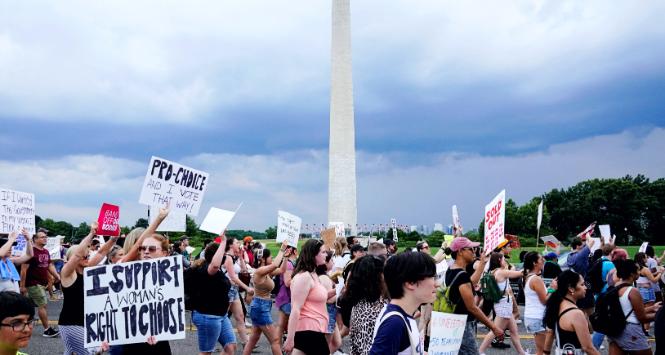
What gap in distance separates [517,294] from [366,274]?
13.6m

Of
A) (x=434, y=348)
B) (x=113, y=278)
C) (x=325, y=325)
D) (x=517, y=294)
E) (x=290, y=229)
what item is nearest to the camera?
(x=434, y=348)

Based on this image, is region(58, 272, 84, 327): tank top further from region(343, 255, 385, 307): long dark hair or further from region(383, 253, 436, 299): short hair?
region(383, 253, 436, 299): short hair

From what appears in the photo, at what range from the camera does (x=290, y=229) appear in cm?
1071

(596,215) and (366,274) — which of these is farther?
(596,215)

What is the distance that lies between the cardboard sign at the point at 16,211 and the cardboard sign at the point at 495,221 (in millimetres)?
6249

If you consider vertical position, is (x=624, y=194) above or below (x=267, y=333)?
above

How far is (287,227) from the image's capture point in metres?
10.7

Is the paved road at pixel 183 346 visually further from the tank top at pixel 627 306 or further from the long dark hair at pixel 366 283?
the long dark hair at pixel 366 283

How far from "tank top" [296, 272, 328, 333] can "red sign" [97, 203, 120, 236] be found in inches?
82.3

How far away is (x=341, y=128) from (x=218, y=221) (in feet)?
109

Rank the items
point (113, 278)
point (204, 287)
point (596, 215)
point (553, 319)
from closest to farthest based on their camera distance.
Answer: point (113, 278), point (553, 319), point (204, 287), point (596, 215)

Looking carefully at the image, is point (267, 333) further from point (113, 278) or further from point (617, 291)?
point (617, 291)

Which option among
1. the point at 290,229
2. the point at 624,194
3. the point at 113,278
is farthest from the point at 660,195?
the point at 113,278

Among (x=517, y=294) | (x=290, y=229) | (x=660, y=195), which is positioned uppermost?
(x=660, y=195)
